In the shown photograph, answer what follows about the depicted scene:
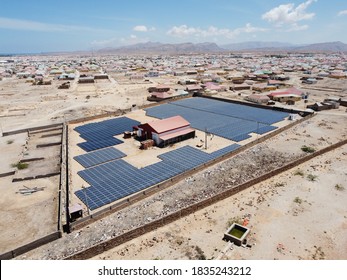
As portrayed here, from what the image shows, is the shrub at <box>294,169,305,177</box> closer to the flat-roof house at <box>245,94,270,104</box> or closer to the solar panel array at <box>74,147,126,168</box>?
the solar panel array at <box>74,147,126,168</box>

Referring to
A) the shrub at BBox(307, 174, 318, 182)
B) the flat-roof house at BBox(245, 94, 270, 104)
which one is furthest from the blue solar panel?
the flat-roof house at BBox(245, 94, 270, 104)

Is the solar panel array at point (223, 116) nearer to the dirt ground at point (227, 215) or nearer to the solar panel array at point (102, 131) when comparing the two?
the dirt ground at point (227, 215)

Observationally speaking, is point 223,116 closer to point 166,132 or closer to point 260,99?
point 260,99

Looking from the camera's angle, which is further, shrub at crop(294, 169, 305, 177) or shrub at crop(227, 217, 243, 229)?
shrub at crop(294, 169, 305, 177)

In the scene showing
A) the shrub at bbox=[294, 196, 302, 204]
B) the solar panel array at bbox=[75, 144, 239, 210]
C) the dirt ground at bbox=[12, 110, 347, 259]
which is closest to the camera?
the dirt ground at bbox=[12, 110, 347, 259]

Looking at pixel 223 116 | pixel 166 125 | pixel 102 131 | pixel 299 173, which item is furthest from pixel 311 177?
pixel 102 131

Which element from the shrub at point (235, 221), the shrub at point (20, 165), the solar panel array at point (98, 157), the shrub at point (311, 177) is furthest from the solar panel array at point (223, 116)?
the shrub at point (20, 165)

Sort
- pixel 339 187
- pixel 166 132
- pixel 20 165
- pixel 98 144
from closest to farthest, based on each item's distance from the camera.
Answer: pixel 339 187 < pixel 20 165 < pixel 166 132 < pixel 98 144
